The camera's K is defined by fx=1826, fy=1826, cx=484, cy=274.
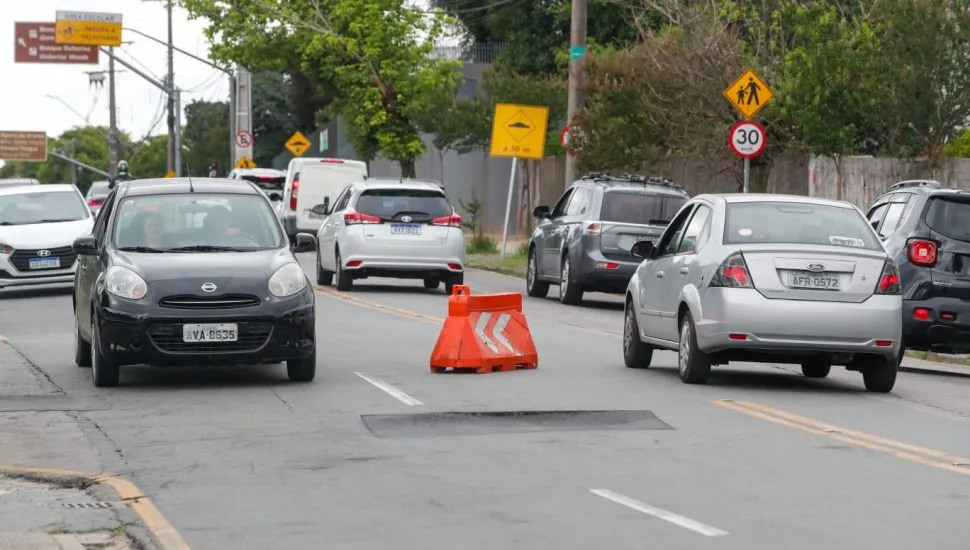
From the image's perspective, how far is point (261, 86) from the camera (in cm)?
9162

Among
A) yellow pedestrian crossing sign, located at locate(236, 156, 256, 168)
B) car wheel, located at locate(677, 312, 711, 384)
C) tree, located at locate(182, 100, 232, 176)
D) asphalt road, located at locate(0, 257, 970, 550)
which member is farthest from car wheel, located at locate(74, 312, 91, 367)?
tree, located at locate(182, 100, 232, 176)

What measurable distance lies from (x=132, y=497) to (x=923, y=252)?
9.66 metres

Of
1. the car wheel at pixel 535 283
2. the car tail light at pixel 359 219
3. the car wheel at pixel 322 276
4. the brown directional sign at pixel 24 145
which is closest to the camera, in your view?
the car tail light at pixel 359 219

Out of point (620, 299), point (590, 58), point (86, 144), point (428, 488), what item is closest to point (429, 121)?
point (590, 58)

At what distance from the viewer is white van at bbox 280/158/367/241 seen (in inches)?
1658

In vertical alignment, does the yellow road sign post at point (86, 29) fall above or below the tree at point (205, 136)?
above

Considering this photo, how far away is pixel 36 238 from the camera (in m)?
27.1

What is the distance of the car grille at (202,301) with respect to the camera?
13930 millimetres

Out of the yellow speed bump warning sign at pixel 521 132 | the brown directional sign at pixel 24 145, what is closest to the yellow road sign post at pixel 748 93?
the yellow speed bump warning sign at pixel 521 132

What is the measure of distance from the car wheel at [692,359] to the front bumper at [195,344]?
296cm

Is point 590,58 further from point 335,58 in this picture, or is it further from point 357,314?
point 335,58

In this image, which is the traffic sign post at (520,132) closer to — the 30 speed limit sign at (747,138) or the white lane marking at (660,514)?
the 30 speed limit sign at (747,138)

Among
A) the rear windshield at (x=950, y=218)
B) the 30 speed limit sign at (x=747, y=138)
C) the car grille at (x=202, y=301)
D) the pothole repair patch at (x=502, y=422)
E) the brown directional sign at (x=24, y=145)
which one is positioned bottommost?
the brown directional sign at (x=24, y=145)

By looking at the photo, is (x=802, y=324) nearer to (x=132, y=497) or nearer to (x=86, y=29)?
(x=132, y=497)
